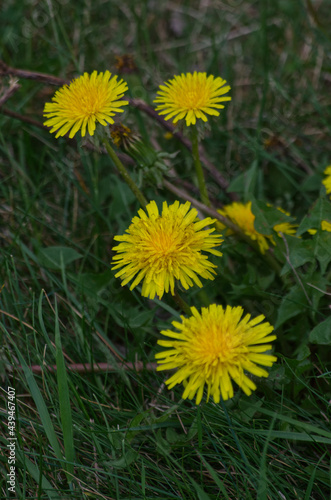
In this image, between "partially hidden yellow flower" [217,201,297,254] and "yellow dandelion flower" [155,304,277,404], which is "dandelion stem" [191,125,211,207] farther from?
"yellow dandelion flower" [155,304,277,404]

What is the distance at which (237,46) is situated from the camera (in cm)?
265

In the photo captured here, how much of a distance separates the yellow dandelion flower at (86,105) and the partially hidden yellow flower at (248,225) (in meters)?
0.53

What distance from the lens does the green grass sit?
46.5 inches

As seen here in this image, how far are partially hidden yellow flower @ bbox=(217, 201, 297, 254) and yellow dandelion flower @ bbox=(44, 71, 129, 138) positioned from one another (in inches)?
21.0

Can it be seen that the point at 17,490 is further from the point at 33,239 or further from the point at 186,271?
the point at 33,239

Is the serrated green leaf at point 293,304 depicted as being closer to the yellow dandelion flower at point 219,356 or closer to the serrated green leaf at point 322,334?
the serrated green leaf at point 322,334

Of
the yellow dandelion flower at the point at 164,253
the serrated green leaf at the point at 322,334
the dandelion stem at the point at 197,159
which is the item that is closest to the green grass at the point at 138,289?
the serrated green leaf at the point at 322,334

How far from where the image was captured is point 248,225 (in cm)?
162

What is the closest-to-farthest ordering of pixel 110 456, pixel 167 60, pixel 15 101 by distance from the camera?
pixel 110 456
pixel 15 101
pixel 167 60

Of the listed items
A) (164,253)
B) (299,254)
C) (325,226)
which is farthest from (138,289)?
(325,226)

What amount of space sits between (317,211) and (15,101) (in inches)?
59.2

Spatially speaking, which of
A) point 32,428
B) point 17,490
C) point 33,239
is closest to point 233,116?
point 33,239

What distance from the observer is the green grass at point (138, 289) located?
118cm

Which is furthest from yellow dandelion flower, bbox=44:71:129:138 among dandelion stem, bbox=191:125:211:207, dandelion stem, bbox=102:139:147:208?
→ dandelion stem, bbox=191:125:211:207
